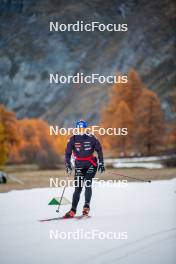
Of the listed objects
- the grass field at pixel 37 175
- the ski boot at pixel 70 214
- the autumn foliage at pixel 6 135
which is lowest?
the ski boot at pixel 70 214

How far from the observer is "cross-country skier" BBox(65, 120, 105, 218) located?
7445 mm

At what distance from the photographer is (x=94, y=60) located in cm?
880

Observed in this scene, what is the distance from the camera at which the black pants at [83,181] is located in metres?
7.54

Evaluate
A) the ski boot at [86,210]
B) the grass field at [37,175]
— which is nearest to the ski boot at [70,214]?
the ski boot at [86,210]

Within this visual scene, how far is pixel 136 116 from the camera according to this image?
10.2m

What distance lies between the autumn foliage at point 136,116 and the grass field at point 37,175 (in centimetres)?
46

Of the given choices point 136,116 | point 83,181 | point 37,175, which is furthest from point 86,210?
point 136,116

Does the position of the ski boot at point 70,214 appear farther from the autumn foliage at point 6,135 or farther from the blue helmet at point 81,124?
the autumn foliage at point 6,135

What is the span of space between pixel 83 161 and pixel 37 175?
2654 mm

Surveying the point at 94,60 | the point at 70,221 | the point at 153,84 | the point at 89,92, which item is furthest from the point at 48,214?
the point at 153,84

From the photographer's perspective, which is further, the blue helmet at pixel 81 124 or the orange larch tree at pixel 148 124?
the orange larch tree at pixel 148 124

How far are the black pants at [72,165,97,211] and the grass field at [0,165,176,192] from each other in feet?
0.70

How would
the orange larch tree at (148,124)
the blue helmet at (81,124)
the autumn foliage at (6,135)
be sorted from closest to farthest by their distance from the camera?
the blue helmet at (81,124) < the orange larch tree at (148,124) < the autumn foliage at (6,135)

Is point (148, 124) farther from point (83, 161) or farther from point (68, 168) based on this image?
point (68, 168)
